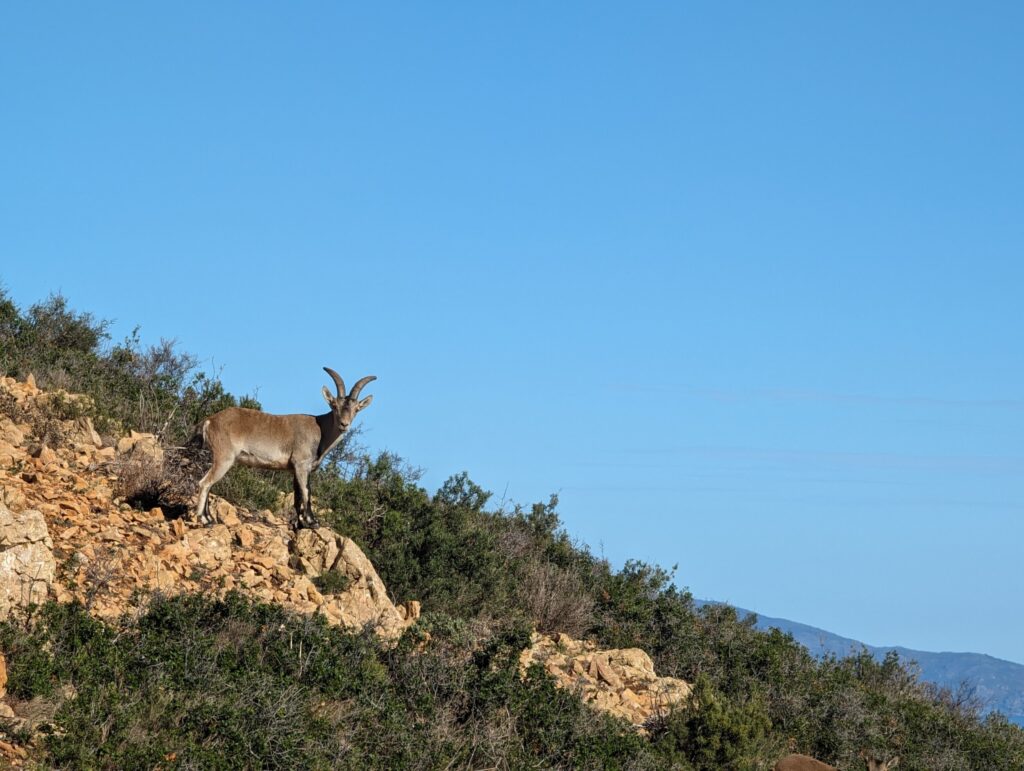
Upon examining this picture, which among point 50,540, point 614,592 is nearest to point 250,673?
point 50,540

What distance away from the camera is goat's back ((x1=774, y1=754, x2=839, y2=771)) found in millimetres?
13805

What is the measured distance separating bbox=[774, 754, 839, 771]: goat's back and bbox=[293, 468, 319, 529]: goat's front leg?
20.2ft

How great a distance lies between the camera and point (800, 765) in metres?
13.9

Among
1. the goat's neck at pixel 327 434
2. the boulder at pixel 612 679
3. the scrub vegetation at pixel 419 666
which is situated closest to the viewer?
the scrub vegetation at pixel 419 666

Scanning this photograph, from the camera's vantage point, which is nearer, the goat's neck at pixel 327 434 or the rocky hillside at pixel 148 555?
the rocky hillside at pixel 148 555

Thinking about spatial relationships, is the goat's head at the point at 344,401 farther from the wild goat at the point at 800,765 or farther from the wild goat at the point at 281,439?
the wild goat at the point at 800,765

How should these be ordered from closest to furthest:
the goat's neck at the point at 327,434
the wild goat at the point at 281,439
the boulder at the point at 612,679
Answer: the boulder at the point at 612,679, the wild goat at the point at 281,439, the goat's neck at the point at 327,434

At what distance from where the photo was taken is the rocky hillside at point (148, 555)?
38.1ft

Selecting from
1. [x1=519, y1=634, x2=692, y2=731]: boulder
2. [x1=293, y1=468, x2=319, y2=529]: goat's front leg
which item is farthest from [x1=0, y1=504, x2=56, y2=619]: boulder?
[x1=519, y1=634, x2=692, y2=731]: boulder

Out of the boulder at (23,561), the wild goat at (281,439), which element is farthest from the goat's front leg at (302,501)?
the boulder at (23,561)

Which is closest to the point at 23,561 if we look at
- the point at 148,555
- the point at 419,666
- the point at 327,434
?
the point at 148,555

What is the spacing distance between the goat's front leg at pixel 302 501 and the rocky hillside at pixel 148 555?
0.24 meters

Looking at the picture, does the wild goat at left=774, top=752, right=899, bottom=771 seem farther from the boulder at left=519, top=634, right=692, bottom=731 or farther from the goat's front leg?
the goat's front leg

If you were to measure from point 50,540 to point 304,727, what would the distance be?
10.2 feet
